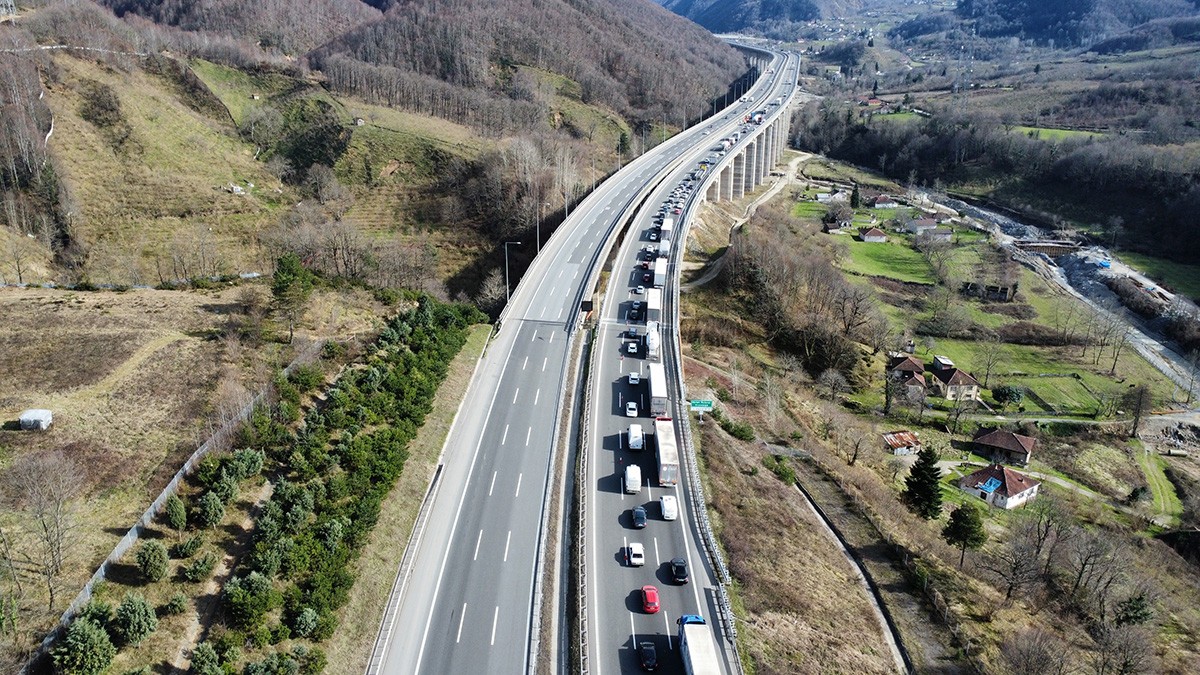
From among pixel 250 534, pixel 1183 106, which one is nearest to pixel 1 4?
pixel 250 534

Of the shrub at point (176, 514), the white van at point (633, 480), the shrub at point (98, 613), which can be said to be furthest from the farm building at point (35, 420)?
the white van at point (633, 480)

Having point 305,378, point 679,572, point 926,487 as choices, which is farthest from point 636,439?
point 305,378

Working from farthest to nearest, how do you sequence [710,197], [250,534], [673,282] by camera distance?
[710,197]
[673,282]
[250,534]

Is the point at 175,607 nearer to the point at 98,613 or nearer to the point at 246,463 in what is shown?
the point at 98,613

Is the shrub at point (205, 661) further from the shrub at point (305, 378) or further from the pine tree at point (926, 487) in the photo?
the pine tree at point (926, 487)

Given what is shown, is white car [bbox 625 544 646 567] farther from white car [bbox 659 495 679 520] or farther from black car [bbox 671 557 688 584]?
white car [bbox 659 495 679 520]

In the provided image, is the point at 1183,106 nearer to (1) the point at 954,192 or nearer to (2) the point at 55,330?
(1) the point at 954,192

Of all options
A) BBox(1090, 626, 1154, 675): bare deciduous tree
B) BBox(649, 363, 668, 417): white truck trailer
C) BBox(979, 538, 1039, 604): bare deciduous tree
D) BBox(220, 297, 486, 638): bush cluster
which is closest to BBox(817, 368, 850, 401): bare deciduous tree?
BBox(979, 538, 1039, 604): bare deciduous tree
